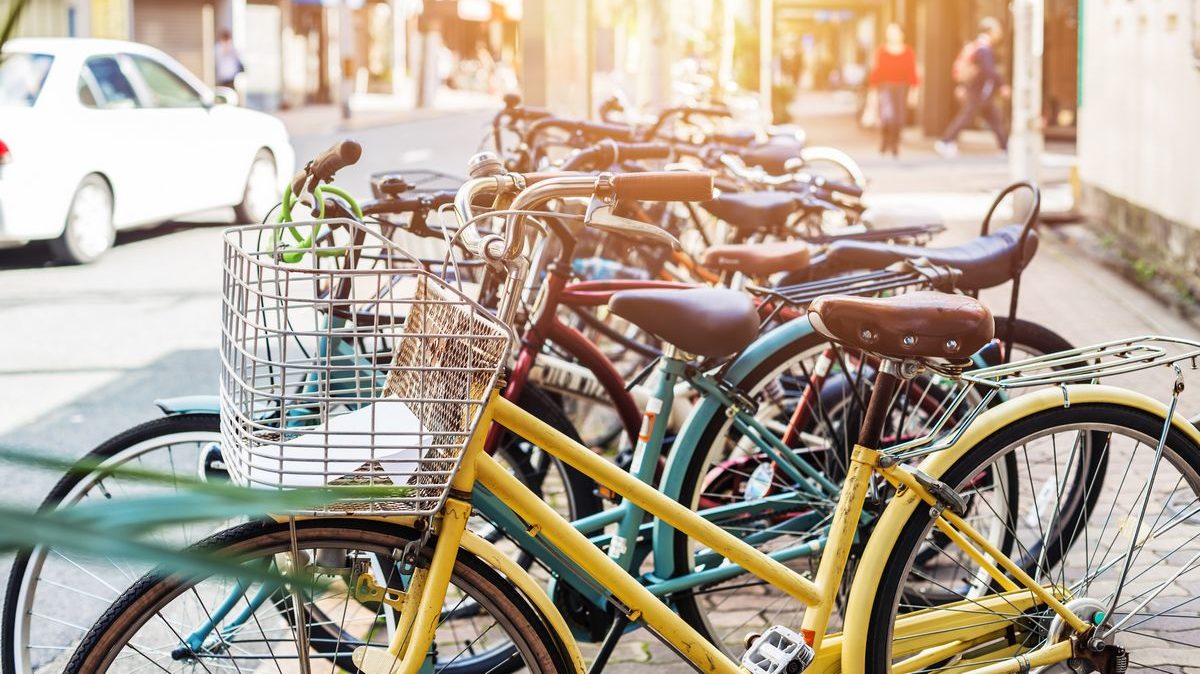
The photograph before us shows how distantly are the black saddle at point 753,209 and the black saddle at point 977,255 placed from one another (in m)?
0.89

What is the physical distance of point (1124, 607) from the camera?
9.53ft

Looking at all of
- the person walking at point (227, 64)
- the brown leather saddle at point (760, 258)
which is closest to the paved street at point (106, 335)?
the brown leather saddle at point (760, 258)

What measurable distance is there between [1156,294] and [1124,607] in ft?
20.4

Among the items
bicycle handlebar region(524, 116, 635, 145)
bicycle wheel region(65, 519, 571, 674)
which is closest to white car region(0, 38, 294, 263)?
bicycle handlebar region(524, 116, 635, 145)

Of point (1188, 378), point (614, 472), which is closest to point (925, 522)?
point (614, 472)

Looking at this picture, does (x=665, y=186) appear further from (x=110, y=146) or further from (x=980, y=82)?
(x=980, y=82)

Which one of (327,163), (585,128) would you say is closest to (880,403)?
(327,163)

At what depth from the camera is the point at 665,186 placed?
91.0 inches

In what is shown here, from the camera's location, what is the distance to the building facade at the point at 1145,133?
28.6 feet

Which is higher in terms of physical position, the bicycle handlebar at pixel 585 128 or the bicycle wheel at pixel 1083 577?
the bicycle handlebar at pixel 585 128

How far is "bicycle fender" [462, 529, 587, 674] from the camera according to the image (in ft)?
7.20

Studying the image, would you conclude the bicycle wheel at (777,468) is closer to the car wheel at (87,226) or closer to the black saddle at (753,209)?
the black saddle at (753,209)

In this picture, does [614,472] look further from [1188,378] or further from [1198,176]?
[1198,176]

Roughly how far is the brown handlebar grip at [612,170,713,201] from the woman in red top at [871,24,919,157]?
58.8 ft
